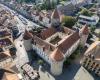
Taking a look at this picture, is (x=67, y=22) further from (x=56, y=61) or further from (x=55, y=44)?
(x=56, y=61)

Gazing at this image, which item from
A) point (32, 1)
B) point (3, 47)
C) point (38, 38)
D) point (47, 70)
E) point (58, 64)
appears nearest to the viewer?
point (58, 64)

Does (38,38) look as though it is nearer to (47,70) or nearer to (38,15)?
(47,70)

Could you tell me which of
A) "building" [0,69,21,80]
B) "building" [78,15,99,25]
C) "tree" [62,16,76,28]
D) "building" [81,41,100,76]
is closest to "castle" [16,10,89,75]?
"building" [81,41,100,76]

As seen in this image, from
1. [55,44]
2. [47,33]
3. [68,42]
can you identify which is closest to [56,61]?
[68,42]

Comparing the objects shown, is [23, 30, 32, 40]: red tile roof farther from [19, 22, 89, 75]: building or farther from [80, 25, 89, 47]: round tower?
[80, 25, 89, 47]: round tower

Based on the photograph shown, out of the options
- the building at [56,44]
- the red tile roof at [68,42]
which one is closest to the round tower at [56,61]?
the building at [56,44]

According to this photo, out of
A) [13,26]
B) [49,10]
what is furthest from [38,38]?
[49,10]

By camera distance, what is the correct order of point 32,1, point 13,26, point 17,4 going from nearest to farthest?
point 13,26 → point 17,4 → point 32,1

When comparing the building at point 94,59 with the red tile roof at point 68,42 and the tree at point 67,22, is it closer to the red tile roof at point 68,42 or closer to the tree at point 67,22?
the red tile roof at point 68,42
